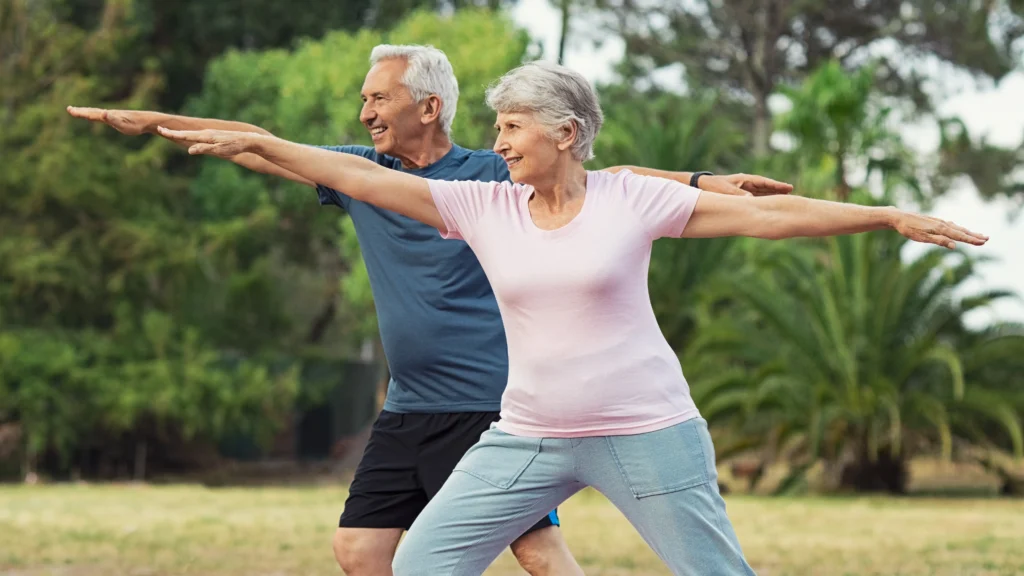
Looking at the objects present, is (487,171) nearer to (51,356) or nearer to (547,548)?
(547,548)

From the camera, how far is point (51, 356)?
81.6ft

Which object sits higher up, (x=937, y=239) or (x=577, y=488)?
(x=937, y=239)

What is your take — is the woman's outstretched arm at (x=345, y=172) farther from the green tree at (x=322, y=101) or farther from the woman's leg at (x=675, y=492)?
the green tree at (x=322, y=101)

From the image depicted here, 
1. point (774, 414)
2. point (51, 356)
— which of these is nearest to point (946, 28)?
point (774, 414)

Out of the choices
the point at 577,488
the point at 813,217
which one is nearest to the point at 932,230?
the point at 813,217

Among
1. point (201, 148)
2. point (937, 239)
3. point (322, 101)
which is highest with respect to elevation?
point (322, 101)

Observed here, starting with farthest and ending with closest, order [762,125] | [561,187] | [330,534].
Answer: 1. [762,125]
2. [330,534]
3. [561,187]

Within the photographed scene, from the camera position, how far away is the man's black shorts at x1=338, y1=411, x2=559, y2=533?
506 centimetres

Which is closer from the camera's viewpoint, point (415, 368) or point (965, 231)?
point (965, 231)

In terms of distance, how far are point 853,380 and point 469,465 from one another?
1546 centimetres

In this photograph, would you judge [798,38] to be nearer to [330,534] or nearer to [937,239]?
[330,534]

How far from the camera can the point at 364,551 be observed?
197 inches

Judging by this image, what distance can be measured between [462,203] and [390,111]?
1104 millimetres

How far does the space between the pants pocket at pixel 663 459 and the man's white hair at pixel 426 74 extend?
172cm
